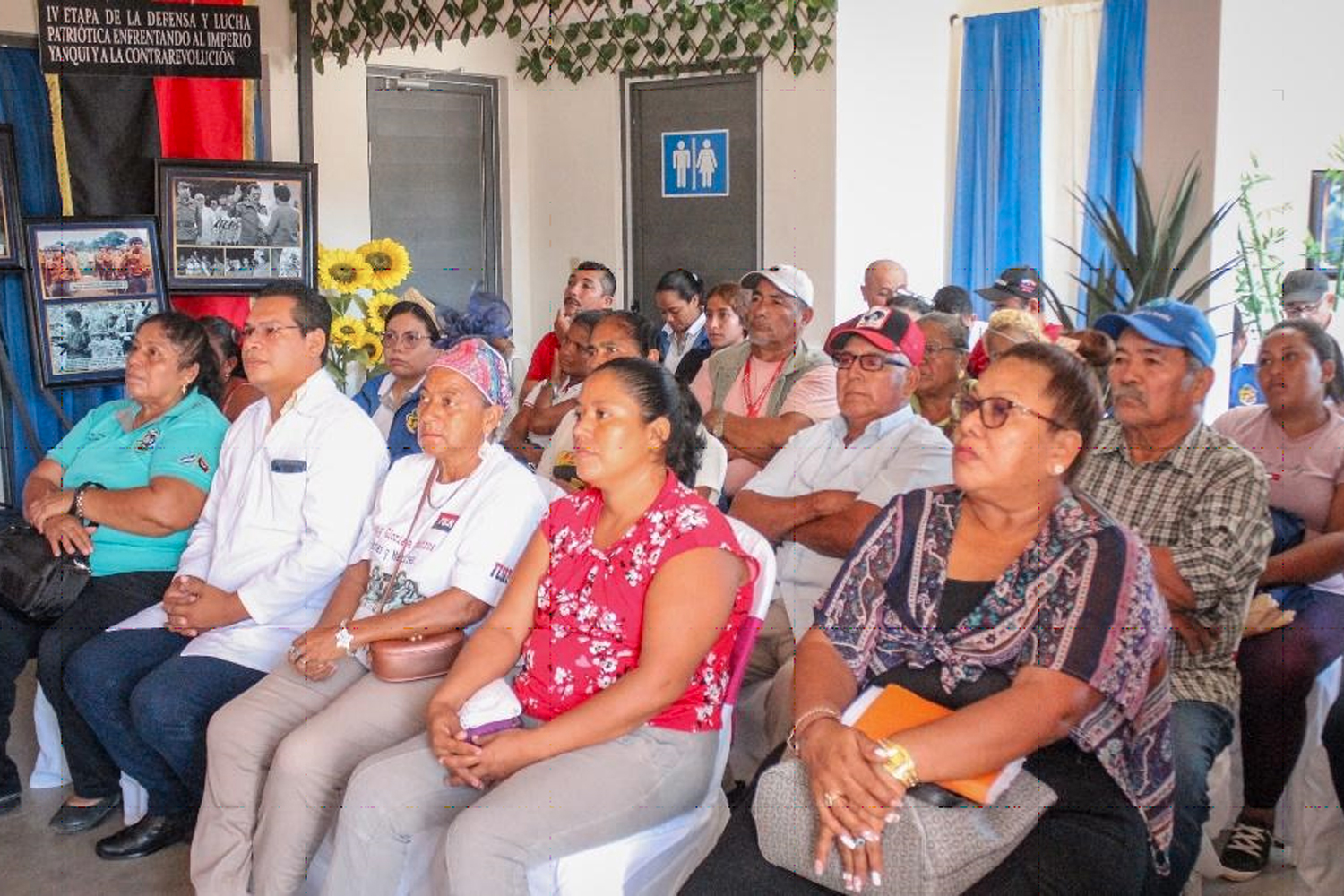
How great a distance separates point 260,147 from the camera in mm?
6625

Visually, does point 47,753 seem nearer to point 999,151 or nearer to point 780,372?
point 780,372

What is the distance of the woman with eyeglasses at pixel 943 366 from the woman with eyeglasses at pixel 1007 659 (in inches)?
64.0

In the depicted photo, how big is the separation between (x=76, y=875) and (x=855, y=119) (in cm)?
478

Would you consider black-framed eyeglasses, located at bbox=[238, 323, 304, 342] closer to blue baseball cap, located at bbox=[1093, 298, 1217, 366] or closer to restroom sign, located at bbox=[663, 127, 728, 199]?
blue baseball cap, located at bbox=[1093, 298, 1217, 366]

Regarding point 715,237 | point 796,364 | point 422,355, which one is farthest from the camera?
point 715,237

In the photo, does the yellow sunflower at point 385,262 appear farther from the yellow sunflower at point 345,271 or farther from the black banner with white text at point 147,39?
the black banner with white text at point 147,39

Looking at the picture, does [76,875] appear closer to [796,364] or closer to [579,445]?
[579,445]

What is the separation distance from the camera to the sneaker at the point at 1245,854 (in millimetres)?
3174

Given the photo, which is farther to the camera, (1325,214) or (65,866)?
Result: (1325,214)

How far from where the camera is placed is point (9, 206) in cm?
A: 561

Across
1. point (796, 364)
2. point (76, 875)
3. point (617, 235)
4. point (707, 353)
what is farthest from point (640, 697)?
point (617, 235)

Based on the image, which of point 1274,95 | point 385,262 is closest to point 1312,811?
point 1274,95

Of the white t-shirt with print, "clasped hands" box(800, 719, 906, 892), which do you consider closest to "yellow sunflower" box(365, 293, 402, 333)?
the white t-shirt with print

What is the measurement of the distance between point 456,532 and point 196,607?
2.59 feet
